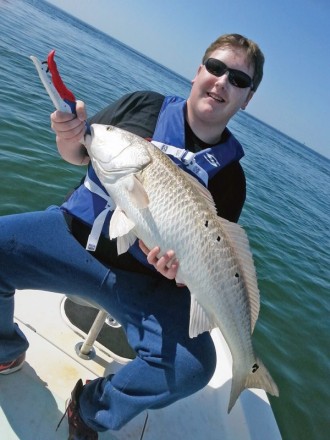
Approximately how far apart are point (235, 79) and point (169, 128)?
28.5 inches

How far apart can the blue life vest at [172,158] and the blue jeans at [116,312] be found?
16 cm

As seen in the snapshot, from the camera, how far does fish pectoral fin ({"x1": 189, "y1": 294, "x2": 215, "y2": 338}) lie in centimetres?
268

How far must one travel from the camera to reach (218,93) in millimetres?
3393

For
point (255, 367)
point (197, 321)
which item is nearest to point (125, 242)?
point (197, 321)

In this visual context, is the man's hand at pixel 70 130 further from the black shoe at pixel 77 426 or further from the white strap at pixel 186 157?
the black shoe at pixel 77 426

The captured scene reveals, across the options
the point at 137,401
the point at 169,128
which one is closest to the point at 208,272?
the point at 137,401

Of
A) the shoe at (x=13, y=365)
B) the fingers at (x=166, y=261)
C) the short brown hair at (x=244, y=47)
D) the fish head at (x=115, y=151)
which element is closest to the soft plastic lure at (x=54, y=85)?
the fish head at (x=115, y=151)

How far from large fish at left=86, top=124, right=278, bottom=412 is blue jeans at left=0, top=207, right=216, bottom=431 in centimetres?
24

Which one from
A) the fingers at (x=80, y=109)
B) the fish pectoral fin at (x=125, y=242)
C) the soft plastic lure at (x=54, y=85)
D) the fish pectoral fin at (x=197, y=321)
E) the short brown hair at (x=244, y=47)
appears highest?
the short brown hair at (x=244, y=47)

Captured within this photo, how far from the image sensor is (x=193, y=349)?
2.78 metres

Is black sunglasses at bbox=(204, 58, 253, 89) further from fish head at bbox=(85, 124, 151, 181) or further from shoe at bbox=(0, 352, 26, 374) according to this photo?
shoe at bbox=(0, 352, 26, 374)

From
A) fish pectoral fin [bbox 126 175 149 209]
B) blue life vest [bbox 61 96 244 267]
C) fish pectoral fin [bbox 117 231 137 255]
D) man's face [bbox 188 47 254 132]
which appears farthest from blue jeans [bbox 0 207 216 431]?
man's face [bbox 188 47 254 132]

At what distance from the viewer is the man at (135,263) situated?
2699 millimetres

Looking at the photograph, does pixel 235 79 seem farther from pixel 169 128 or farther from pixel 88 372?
pixel 88 372
